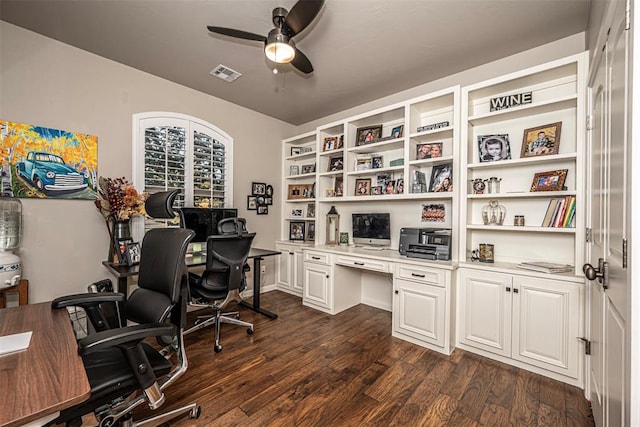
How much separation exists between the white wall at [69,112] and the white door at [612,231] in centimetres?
371

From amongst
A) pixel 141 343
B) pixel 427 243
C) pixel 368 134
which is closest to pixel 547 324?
pixel 427 243

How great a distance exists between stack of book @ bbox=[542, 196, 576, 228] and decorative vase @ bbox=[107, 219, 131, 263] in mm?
3821

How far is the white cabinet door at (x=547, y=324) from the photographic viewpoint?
2.03 meters

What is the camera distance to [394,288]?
285cm

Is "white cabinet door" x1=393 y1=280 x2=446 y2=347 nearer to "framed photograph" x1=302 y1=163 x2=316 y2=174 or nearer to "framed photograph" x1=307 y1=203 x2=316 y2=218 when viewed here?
"framed photograph" x1=307 y1=203 x2=316 y2=218

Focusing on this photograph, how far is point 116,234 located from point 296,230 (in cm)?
241

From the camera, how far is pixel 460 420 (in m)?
1.70

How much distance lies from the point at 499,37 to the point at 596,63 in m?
0.95

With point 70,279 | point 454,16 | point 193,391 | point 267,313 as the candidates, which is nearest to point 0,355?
point 193,391

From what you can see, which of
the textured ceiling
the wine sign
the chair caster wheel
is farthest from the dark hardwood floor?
the textured ceiling

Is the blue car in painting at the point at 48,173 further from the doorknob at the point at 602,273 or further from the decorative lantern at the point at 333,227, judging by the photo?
the doorknob at the point at 602,273

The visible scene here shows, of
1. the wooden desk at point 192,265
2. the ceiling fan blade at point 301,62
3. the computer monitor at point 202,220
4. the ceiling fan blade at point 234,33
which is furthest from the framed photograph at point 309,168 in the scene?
the ceiling fan blade at point 234,33

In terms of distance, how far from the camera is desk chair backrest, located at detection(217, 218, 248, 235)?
2.73 metres

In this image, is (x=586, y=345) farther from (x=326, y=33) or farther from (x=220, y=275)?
(x=326, y=33)
